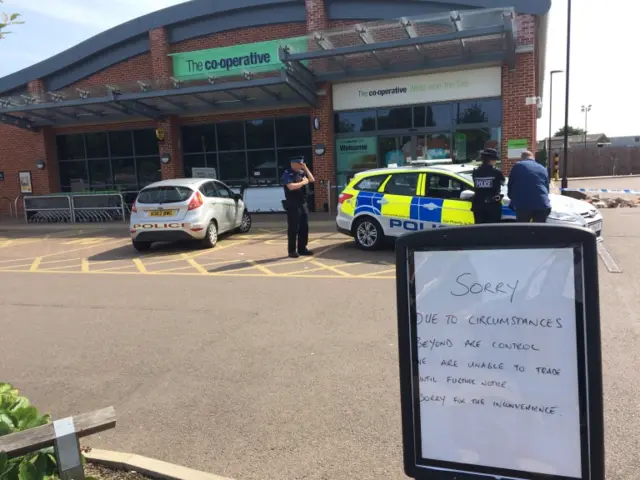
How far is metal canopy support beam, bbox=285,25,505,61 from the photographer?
11725 mm

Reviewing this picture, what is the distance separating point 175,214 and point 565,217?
7.09 m

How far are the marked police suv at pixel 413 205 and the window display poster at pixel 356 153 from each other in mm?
5876

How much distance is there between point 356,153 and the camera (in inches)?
632

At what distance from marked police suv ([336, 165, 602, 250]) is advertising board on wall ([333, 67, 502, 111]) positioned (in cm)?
549

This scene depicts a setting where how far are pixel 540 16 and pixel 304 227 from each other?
28.1 feet

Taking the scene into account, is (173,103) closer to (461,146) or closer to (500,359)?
(461,146)

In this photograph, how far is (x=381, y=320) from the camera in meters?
5.63

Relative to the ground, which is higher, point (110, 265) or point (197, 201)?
point (197, 201)

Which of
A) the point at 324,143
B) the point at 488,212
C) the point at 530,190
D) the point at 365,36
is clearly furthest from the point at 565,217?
the point at 324,143

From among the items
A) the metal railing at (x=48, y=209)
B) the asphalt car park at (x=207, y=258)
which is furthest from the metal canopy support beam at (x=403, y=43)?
the metal railing at (x=48, y=209)

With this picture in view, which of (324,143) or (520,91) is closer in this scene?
(520,91)

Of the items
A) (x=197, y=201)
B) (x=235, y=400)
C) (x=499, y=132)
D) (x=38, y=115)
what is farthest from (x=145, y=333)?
(x=38, y=115)

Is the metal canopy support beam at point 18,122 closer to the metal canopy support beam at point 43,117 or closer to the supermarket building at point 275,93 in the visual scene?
the supermarket building at point 275,93

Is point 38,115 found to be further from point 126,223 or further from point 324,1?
point 324,1
